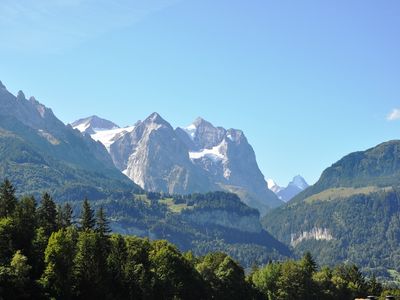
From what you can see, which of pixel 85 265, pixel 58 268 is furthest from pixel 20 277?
pixel 85 265

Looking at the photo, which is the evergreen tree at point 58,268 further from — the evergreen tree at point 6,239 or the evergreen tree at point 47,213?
the evergreen tree at point 47,213

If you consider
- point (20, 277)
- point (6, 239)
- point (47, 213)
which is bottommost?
point (20, 277)

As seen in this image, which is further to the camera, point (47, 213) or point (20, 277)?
point (47, 213)

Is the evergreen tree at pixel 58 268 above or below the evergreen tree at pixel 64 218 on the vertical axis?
below

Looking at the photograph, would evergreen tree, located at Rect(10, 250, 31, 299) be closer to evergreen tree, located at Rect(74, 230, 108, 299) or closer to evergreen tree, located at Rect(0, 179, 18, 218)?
evergreen tree, located at Rect(74, 230, 108, 299)

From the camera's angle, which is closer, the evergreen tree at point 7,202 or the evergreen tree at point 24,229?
the evergreen tree at point 24,229

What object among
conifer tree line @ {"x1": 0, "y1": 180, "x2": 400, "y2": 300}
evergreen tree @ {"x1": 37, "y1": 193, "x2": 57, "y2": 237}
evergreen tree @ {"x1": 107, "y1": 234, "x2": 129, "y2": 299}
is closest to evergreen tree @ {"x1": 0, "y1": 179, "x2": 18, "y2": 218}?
conifer tree line @ {"x1": 0, "y1": 180, "x2": 400, "y2": 300}

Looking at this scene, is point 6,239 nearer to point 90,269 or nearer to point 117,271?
point 90,269

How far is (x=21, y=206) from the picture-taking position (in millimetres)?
143625

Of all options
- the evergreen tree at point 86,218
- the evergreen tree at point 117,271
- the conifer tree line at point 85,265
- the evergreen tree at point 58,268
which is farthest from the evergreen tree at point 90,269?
the evergreen tree at point 86,218

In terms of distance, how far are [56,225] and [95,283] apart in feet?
103

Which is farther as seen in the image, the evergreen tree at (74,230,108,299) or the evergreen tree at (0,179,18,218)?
the evergreen tree at (0,179,18,218)

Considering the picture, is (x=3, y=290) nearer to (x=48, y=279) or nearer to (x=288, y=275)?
(x=48, y=279)

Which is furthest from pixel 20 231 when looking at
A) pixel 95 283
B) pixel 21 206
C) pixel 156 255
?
pixel 156 255
